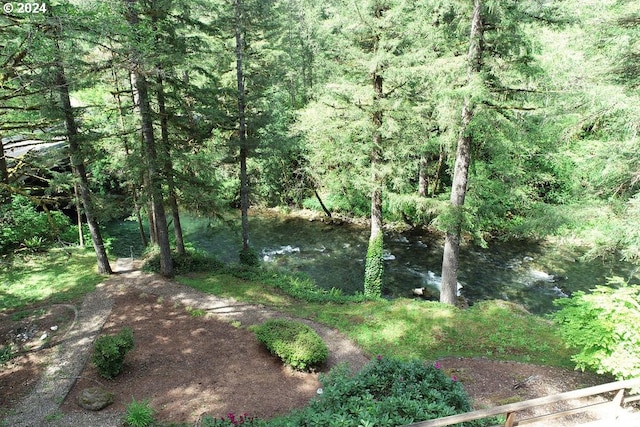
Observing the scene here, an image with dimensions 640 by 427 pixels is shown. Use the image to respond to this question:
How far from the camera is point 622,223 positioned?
9.64 metres

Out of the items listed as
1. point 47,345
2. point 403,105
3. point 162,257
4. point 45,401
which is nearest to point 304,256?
point 162,257

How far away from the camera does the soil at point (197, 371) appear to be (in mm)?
8773

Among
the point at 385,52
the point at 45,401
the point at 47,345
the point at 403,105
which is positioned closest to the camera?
the point at 45,401

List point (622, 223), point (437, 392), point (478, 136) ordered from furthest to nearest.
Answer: point (478, 136), point (622, 223), point (437, 392)

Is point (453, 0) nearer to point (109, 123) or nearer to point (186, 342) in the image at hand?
point (186, 342)

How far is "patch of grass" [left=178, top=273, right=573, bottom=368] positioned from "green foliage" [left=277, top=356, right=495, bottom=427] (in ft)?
15.1

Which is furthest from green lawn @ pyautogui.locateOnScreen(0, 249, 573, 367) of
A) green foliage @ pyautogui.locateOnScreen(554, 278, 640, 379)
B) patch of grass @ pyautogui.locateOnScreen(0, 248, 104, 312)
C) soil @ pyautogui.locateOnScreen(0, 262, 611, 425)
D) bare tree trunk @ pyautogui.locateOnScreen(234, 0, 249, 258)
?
bare tree trunk @ pyautogui.locateOnScreen(234, 0, 249, 258)

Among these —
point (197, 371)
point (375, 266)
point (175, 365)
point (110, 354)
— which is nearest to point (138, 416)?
point (110, 354)

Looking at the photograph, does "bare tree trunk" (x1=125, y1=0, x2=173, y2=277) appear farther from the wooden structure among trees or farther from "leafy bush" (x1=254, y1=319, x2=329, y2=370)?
the wooden structure among trees

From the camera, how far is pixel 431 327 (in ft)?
40.3

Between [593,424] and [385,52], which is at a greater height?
[385,52]

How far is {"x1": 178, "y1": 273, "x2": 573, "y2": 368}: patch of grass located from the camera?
10812mm

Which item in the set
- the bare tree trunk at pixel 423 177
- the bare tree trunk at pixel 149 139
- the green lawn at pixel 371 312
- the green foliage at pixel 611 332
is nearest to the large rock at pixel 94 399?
the green lawn at pixel 371 312

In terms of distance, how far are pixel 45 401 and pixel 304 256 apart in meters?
15.2
